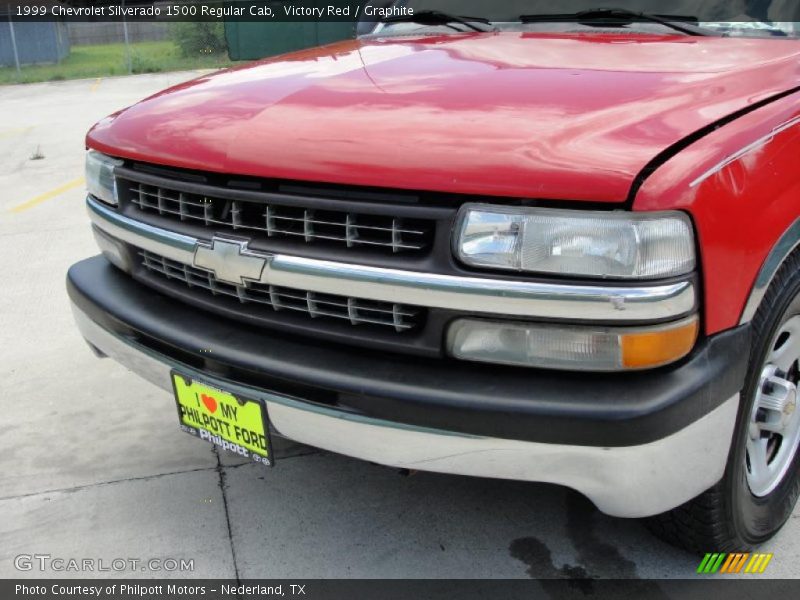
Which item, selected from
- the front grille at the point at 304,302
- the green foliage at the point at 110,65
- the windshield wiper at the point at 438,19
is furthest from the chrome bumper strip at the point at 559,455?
the green foliage at the point at 110,65

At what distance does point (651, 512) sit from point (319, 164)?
1.14 metres

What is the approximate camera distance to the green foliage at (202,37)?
27516 millimetres

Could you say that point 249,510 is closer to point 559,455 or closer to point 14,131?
point 559,455

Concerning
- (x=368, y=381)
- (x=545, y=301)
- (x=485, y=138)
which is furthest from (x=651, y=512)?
(x=485, y=138)

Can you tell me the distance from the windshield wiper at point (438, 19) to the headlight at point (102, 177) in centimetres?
138

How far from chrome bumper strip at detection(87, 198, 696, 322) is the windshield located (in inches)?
50.9

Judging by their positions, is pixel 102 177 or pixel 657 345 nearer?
pixel 657 345

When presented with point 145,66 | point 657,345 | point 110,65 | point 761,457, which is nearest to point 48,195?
point 761,457

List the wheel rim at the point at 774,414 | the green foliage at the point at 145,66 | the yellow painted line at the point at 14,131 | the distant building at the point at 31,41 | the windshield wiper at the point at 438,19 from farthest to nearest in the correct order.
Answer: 1. the distant building at the point at 31,41
2. the green foliage at the point at 145,66
3. the yellow painted line at the point at 14,131
4. the windshield wiper at the point at 438,19
5. the wheel rim at the point at 774,414

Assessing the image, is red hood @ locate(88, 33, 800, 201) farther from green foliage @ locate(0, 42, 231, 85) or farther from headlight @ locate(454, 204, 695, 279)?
green foliage @ locate(0, 42, 231, 85)

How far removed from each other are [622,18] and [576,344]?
147 cm

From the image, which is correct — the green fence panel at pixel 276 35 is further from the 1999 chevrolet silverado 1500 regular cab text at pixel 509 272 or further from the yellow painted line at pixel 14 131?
the 1999 chevrolet silverado 1500 regular cab text at pixel 509 272

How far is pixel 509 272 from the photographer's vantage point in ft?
6.12

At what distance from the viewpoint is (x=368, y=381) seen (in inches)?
77.5
